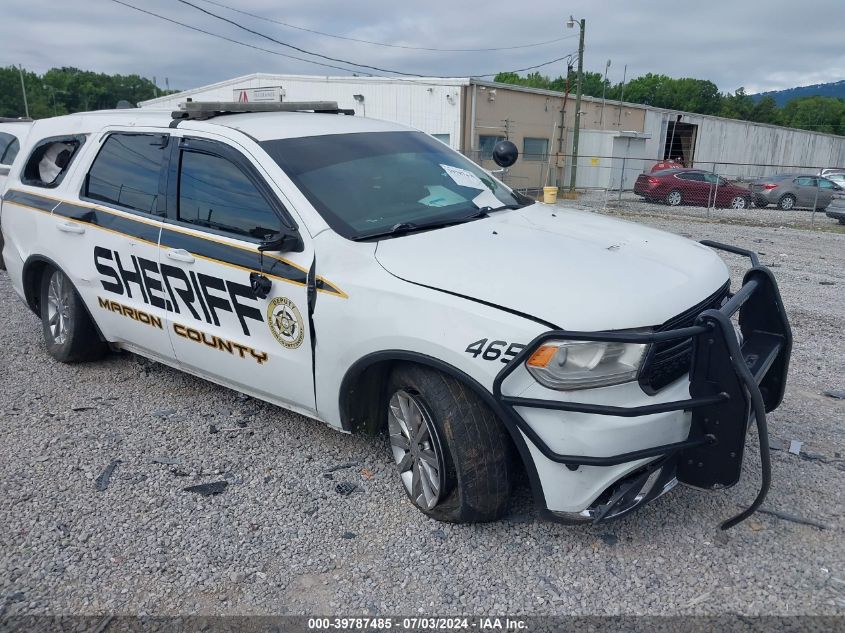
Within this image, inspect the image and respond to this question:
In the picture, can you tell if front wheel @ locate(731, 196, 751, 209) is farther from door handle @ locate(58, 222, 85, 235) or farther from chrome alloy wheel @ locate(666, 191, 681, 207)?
door handle @ locate(58, 222, 85, 235)

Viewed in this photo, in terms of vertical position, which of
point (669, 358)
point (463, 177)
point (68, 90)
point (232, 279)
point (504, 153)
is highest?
point (68, 90)

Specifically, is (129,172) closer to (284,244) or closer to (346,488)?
(284,244)

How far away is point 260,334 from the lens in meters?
3.53

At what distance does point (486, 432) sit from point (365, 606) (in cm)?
85

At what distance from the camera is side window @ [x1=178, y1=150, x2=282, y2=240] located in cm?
349

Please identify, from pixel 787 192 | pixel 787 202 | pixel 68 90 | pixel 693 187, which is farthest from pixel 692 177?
pixel 68 90

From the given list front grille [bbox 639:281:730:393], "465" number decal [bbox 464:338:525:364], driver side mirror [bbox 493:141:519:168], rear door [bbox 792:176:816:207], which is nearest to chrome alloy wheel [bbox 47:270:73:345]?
driver side mirror [bbox 493:141:519:168]

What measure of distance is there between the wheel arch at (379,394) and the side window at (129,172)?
1.72m

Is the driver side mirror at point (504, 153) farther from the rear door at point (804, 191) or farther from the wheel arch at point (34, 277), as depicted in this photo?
the rear door at point (804, 191)

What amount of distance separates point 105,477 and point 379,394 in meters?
1.61

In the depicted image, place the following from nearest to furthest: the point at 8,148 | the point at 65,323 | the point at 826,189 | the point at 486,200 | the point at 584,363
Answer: the point at 584,363 → the point at 486,200 → the point at 65,323 → the point at 8,148 → the point at 826,189

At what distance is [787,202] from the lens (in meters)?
22.0

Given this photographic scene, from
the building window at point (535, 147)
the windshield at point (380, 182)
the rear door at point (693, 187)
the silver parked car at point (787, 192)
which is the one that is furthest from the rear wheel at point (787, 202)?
the windshield at point (380, 182)

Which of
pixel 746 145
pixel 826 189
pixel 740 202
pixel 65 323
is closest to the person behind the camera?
pixel 65 323
